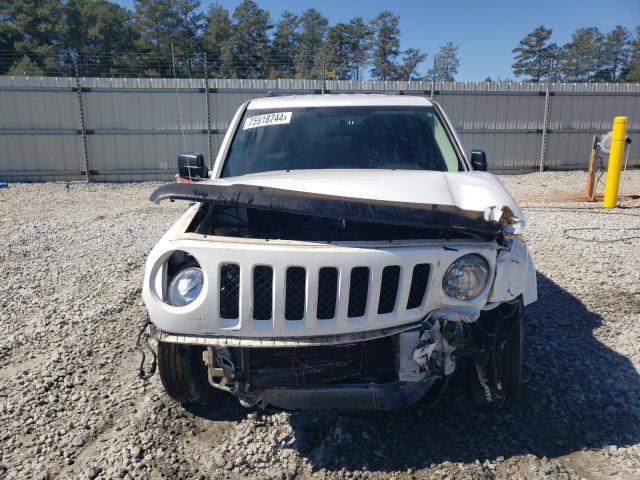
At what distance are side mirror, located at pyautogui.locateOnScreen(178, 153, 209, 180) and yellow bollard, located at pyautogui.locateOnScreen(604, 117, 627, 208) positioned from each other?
855 centimetres

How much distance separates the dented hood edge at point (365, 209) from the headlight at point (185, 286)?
0.36 m

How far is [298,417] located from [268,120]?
7.63ft

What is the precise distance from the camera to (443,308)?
2473 millimetres

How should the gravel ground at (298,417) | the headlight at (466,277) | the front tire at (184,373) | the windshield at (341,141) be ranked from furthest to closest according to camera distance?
the windshield at (341,141), the front tire at (184,373), the gravel ground at (298,417), the headlight at (466,277)

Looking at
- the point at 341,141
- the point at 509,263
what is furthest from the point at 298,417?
the point at 341,141

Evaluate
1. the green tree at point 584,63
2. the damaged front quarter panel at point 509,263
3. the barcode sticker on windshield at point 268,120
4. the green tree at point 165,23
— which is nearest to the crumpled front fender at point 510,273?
the damaged front quarter panel at point 509,263

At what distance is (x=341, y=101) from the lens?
14.0ft

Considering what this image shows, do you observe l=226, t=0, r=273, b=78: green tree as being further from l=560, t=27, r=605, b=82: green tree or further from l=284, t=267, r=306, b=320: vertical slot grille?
l=284, t=267, r=306, b=320: vertical slot grille

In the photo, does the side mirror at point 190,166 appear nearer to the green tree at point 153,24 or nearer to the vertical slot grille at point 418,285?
the vertical slot grille at point 418,285

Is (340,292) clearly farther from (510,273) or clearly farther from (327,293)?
(510,273)

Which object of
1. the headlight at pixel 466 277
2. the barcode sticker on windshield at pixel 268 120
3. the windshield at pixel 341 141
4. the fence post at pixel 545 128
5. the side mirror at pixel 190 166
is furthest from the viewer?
the fence post at pixel 545 128

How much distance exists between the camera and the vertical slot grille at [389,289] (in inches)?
94.0

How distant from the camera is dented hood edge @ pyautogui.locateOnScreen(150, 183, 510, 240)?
2.36 meters

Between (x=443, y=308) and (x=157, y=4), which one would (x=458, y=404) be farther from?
(x=157, y=4)
